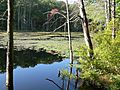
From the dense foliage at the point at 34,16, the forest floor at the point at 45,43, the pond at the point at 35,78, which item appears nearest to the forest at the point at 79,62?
the pond at the point at 35,78

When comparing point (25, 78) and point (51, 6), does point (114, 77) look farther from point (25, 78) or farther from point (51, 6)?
point (51, 6)

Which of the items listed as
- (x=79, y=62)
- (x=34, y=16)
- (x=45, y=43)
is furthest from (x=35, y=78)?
(x=34, y=16)

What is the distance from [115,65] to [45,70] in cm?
1001

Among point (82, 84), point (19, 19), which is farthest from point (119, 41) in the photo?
point (19, 19)

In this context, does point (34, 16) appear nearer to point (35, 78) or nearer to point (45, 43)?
point (45, 43)

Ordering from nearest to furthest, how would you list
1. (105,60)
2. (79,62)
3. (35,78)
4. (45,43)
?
(105,60) → (79,62) → (35,78) → (45,43)

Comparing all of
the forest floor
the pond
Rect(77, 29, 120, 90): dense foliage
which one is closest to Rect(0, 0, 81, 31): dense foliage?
the forest floor

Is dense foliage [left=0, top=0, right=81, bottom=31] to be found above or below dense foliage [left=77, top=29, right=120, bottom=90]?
above

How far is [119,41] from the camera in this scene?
982 centimetres

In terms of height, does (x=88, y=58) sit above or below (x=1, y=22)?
below

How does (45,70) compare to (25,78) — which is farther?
(45,70)

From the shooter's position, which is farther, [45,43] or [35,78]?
[45,43]

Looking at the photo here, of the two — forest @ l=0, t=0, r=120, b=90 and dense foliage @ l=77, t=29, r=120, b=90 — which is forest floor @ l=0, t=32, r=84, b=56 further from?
dense foliage @ l=77, t=29, r=120, b=90

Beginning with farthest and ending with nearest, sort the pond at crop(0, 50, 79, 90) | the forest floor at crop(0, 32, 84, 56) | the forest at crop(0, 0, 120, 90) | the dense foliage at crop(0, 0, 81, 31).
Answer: the dense foliage at crop(0, 0, 81, 31)
the forest floor at crop(0, 32, 84, 56)
the pond at crop(0, 50, 79, 90)
the forest at crop(0, 0, 120, 90)
